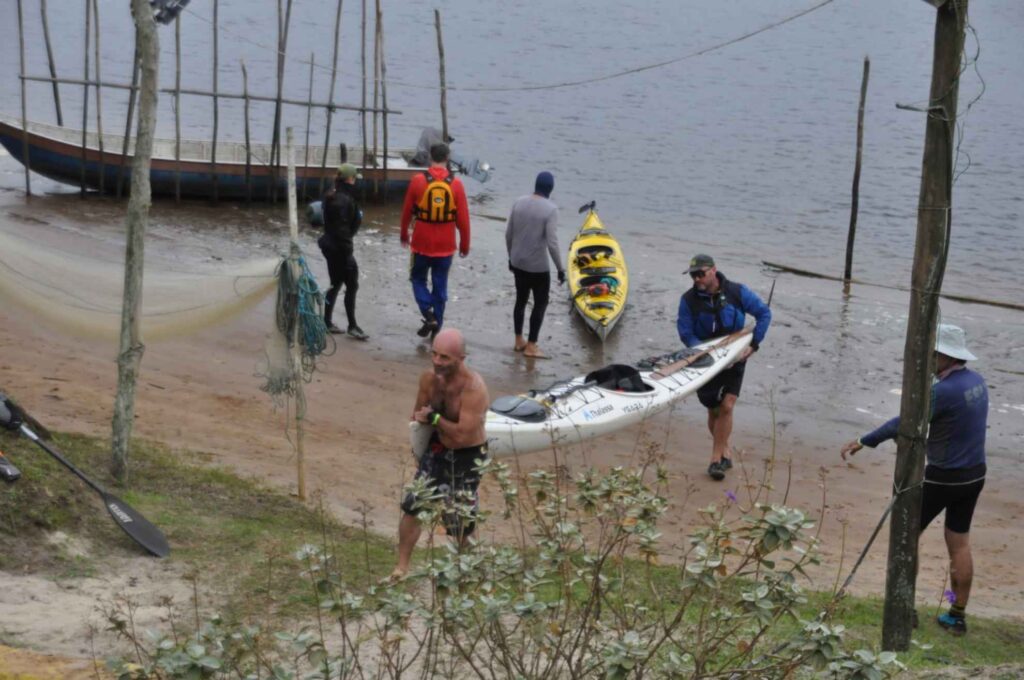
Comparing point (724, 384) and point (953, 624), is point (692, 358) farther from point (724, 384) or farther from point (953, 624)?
point (953, 624)

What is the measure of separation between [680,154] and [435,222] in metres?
19.6

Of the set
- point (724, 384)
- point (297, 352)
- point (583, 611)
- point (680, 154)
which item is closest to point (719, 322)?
point (724, 384)

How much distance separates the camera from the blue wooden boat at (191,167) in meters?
20.0

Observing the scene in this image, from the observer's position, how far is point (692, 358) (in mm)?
11070

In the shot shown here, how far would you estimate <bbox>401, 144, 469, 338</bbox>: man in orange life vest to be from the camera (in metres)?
12.9

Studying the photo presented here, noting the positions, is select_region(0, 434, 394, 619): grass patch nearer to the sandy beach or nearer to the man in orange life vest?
the sandy beach

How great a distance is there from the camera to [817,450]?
12273 millimetres

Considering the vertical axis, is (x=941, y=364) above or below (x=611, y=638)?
above

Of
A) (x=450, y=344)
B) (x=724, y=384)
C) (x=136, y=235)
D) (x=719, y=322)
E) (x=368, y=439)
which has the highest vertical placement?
(x=136, y=235)

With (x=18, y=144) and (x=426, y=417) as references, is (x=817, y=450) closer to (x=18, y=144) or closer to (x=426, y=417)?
(x=426, y=417)

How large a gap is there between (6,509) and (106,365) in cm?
484

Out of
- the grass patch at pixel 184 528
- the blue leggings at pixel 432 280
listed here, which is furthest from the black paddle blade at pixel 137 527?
the blue leggings at pixel 432 280

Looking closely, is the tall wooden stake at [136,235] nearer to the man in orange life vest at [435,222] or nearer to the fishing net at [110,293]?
the fishing net at [110,293]

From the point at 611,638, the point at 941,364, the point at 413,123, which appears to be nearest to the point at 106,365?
the point at 941,364
